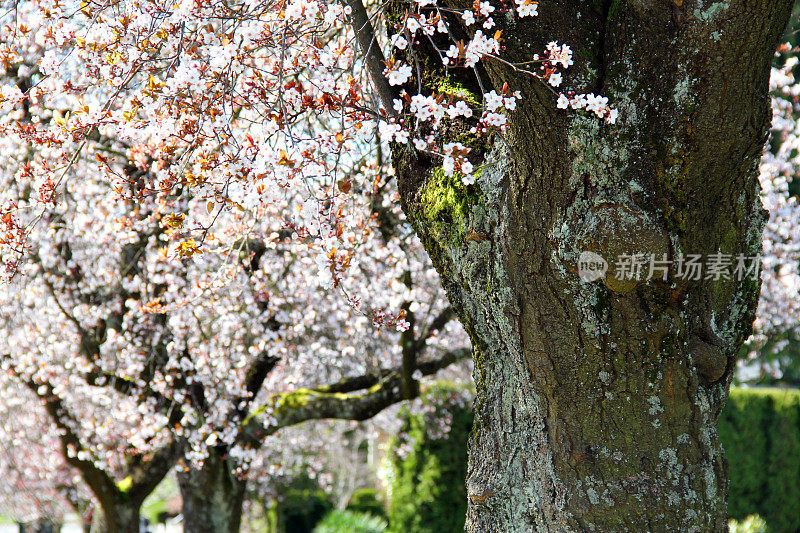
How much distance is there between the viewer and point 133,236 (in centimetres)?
521

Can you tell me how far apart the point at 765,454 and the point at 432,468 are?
19.3 ft

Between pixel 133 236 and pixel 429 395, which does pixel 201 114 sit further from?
pixel 429 395

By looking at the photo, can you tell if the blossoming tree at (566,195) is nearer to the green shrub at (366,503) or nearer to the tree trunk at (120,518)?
the tree trunk at (120,518)

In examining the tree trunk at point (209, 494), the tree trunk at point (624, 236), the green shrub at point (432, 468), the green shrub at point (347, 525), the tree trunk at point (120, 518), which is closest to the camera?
the tree trunk at point (624, 236)

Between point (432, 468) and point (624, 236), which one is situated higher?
point (624, 236)

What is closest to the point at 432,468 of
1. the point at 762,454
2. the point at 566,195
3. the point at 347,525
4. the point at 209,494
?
the point at 347,525

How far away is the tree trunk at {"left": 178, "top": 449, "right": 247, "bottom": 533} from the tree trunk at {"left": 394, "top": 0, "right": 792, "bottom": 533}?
181 inches

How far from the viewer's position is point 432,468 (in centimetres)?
818

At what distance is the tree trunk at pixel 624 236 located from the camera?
215 cm

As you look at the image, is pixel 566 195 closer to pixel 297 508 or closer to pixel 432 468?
pixel 432 468

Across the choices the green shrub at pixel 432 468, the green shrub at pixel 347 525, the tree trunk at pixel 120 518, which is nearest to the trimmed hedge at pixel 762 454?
the green shrub at pixel 432 468

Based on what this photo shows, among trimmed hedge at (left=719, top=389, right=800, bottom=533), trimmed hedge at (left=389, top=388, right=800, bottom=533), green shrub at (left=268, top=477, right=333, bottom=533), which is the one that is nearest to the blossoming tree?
trimmed hedge at (left=389, top=388, right=800, bottom=533)

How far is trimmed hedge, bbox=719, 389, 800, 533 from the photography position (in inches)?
398

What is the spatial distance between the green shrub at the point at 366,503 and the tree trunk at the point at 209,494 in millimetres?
7341
